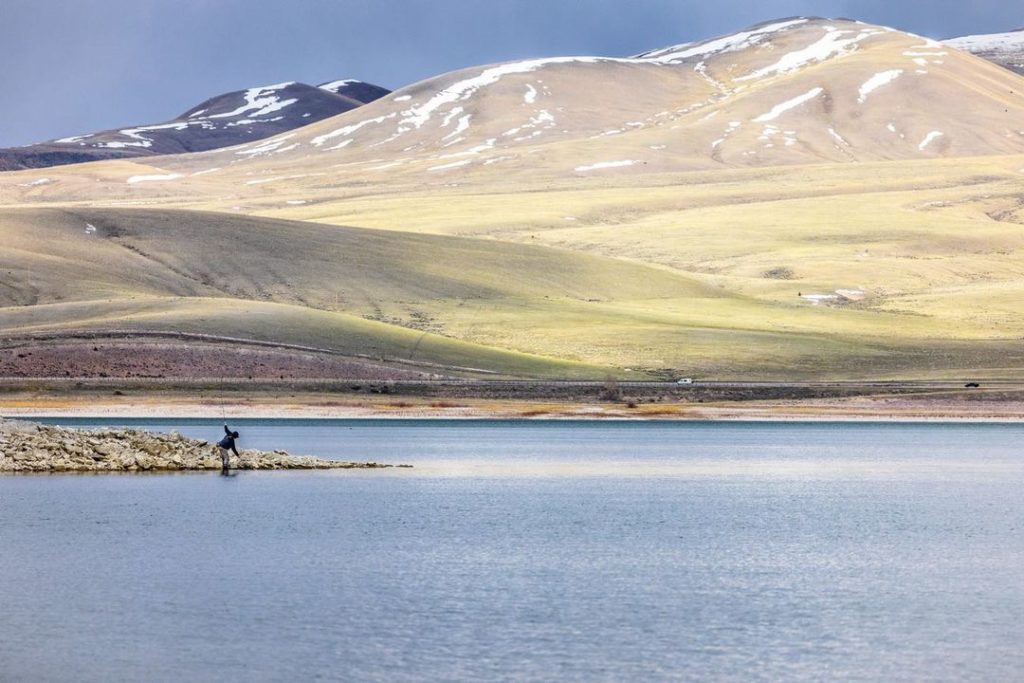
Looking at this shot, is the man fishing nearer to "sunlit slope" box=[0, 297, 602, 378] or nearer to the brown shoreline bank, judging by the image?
the brown shoreline bank

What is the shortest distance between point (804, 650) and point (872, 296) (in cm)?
10001

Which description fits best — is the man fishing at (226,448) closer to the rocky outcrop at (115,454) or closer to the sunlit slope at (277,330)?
the rocky outcrop at (115,454)

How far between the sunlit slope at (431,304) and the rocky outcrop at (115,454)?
32864 mm

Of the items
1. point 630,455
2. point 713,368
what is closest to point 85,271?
point 713,368

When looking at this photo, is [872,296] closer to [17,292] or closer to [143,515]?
[17,292]

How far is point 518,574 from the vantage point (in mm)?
31797

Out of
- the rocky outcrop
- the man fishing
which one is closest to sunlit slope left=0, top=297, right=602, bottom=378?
the rocky outcrop

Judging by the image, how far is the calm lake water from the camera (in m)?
24.0

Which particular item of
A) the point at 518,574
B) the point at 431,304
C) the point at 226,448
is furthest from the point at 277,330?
the point at 518,574

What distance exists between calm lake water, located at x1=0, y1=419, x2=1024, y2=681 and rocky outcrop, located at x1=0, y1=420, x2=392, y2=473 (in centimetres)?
169

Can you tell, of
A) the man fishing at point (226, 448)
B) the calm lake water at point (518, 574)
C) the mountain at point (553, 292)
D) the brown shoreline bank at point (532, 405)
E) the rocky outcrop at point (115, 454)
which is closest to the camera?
the calm lake water at point (518, 574)

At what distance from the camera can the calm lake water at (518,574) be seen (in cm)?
2402

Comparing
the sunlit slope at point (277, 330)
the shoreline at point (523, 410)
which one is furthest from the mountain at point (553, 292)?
the shoreline at point (523, 410)

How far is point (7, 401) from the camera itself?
7494 centimetres
